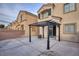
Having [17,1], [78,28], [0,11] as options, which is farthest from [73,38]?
[0,11]

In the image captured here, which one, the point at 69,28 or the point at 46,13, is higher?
the point at 46,13

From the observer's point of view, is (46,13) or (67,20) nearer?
(67,20)

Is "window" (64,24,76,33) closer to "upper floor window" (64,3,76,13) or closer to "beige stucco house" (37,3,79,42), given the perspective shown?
"beige stucco house" (37,3,79,42)

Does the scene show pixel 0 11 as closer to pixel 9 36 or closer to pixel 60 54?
pixel 9 36

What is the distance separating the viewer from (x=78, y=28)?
400 centimetres

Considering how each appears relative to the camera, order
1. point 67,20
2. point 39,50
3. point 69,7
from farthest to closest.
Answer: point 67,20 < point 69,7 < point 39,50

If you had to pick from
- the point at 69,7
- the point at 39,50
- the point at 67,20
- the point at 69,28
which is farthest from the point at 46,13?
the point at 39,50

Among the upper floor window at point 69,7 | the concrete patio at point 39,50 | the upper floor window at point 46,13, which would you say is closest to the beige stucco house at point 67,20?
the upper floor window at point 69,7

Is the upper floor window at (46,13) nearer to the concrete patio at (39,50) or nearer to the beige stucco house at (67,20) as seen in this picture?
the beige stucco house at (67,20)

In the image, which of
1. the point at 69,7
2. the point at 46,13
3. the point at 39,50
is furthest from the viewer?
the point at 46,13

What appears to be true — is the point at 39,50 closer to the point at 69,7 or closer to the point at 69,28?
the point at 69,28

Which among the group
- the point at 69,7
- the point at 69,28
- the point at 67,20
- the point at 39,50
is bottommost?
the point at 39,50

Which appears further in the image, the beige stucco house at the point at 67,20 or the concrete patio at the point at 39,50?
the beige stucco house at the point at 67,20

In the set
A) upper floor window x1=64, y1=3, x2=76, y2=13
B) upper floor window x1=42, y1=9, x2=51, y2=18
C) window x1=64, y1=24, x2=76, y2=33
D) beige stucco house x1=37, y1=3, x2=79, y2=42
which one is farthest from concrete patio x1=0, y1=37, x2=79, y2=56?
upper floor window x1=42, y1=9, x2=51, y2=18
